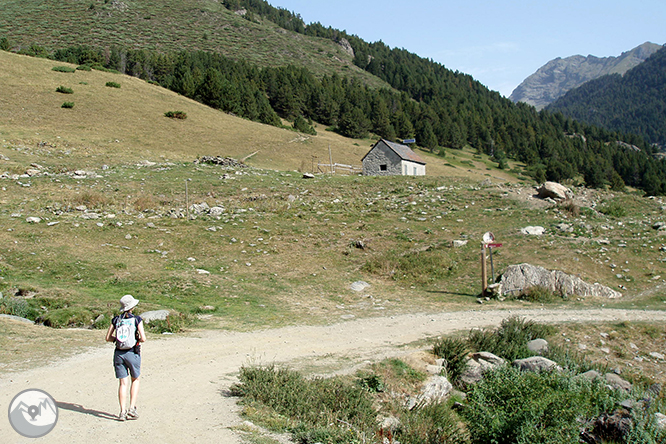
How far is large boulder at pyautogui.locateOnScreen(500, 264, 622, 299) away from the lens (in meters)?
16.0

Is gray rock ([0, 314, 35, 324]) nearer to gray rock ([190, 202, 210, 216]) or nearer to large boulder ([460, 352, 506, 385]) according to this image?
large boulder ([460, 352, 506, 385])

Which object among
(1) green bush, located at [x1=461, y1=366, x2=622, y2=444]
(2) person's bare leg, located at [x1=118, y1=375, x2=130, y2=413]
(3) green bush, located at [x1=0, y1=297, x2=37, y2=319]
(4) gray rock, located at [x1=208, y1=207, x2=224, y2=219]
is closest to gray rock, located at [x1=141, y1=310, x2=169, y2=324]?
(3) green bush, located at [x1=0, y1=297, x2=37, y2=319]

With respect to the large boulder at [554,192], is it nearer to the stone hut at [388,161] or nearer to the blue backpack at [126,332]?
the stone hut at [388,161]

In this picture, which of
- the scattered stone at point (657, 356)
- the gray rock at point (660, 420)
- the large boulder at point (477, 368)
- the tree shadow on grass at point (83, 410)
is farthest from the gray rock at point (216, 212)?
the gray rock at point (660, 420)

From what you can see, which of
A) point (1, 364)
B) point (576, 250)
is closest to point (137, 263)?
point (1, 364)

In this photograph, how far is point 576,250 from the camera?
1898 cm

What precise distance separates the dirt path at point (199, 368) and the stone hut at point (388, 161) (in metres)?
33.0

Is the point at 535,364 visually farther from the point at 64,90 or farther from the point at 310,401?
the point at 64,90

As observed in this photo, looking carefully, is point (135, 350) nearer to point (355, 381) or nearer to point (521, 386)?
point (355, 381)

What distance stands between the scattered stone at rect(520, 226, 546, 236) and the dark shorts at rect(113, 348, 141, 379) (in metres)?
19.8

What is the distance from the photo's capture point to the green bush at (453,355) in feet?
32.9

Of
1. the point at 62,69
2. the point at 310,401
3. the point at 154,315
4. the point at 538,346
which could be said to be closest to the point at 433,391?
the point at 310,401

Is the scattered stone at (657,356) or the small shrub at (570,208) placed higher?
the small shrub at (570,208)

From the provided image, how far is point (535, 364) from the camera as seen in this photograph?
9867mm
